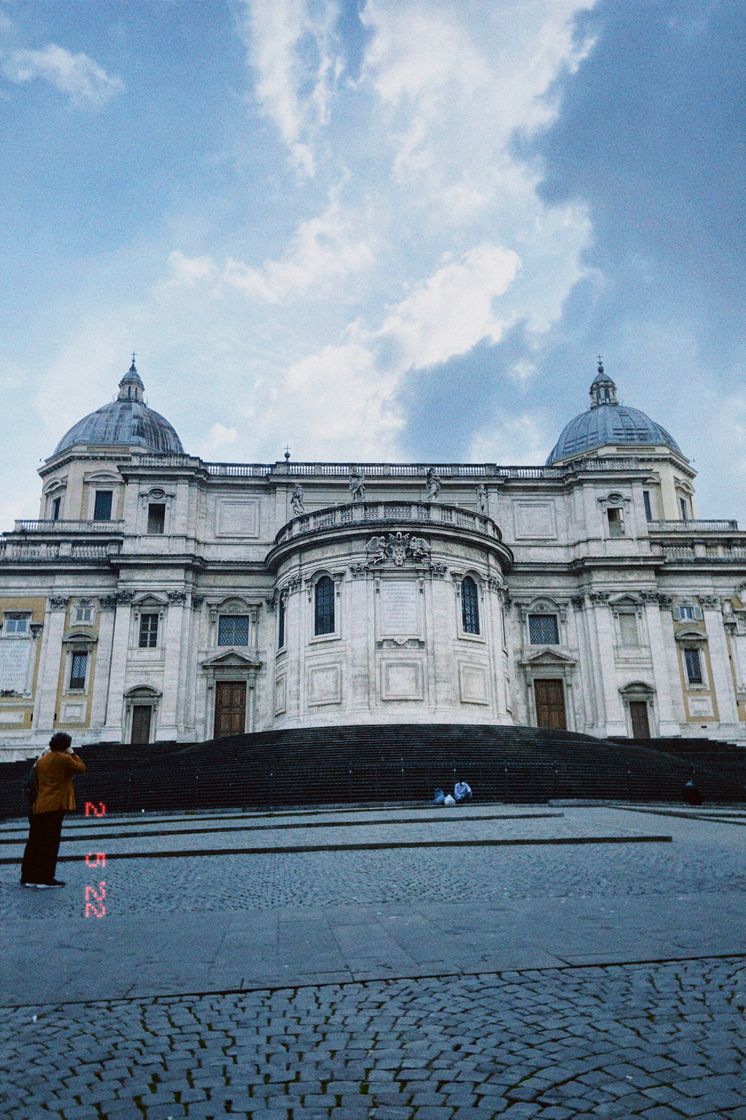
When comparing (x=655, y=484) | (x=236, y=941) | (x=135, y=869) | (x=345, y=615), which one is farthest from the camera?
(x=655, y=484)

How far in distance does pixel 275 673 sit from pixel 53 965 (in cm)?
3446

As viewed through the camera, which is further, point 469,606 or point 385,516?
point 469,606

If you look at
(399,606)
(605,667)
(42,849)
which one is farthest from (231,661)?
(42,849)

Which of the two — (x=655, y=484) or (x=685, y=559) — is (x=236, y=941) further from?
(x=655, y=484)

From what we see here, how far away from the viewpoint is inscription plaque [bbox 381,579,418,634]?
3603 cm

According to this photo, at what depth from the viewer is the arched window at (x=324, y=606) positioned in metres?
37.2

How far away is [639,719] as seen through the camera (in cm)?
4131

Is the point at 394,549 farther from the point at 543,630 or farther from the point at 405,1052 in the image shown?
the point at 405,1052

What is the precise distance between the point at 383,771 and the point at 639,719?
67.1ft

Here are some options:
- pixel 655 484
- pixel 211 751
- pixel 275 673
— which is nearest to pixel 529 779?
pixel 211 751

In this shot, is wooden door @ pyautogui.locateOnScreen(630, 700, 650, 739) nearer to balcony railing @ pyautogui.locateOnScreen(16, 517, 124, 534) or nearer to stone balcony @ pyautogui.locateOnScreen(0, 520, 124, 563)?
stone balcony @ pyautogui.locateOnScreen(0, 520, 124, 563)

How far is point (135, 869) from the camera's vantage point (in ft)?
35.1

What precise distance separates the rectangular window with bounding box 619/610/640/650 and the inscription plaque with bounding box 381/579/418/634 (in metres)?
12.9

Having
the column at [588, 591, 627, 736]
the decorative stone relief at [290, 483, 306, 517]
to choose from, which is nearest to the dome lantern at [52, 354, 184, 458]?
the decorative stone relief at [290, 483, 306, 517]
